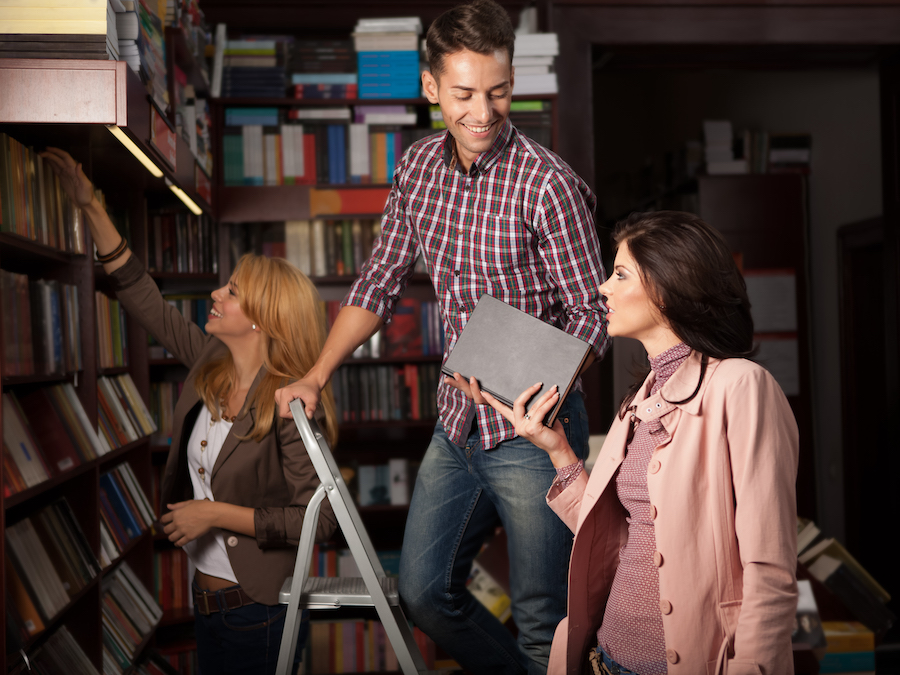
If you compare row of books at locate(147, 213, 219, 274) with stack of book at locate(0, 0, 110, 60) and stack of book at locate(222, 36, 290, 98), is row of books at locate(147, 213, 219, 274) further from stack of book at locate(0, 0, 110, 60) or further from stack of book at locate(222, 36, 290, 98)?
stack of book at locate(0, 0, 110, 60)

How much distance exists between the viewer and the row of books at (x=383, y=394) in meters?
3.38

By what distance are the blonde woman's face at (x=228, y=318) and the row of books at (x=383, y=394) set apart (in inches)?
56.4

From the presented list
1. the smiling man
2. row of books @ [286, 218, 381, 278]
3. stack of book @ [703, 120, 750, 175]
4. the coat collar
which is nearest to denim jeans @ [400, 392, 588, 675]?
the smiling man

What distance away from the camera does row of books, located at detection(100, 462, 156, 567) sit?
2131mm

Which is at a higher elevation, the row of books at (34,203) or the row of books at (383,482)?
the row of books at (34,203)

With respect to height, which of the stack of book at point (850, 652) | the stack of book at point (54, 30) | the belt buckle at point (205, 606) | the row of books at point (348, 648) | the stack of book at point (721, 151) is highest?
the stack of book at point (721, 151)

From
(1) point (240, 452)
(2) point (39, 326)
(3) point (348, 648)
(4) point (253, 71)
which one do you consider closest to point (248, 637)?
(1) point (240, 452)

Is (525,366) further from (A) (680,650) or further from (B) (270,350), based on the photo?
(B) (270,350)

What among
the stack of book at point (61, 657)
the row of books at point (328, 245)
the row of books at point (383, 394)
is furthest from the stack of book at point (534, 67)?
the stack of book at point (61, 657)

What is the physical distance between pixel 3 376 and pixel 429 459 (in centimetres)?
88

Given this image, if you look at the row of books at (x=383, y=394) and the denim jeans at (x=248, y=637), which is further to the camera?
the row of books at (x=383, y=394)

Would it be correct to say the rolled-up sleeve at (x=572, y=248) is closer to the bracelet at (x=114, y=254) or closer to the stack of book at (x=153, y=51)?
the stack of book at (x=153, y=51)

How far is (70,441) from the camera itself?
5.93ft

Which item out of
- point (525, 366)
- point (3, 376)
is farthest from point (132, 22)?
point (525, 366)
